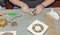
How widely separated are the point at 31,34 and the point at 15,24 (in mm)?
170

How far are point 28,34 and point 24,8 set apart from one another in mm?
298

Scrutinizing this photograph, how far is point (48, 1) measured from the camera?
1.62 metres

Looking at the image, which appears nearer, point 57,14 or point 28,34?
point 28,34

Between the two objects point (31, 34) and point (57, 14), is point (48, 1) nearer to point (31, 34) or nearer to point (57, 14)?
point (57, 14)

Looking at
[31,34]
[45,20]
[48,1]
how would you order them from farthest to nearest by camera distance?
[48,1] < [45,20] < [31,34]

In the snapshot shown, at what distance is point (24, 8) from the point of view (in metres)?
1.52

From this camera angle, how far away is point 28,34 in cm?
131

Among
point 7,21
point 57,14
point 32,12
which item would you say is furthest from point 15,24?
point 57,14

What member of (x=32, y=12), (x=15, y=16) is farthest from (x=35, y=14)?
(x=15, y=16)

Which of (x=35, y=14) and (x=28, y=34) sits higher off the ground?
(x=35, y=14)

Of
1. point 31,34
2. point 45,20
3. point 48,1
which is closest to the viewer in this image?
point 31,34

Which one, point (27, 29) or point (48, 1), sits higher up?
point (48, 1)

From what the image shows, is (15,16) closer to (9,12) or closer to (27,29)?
(9,12)

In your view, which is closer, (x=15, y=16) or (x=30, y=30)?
(x=30, y=30)
